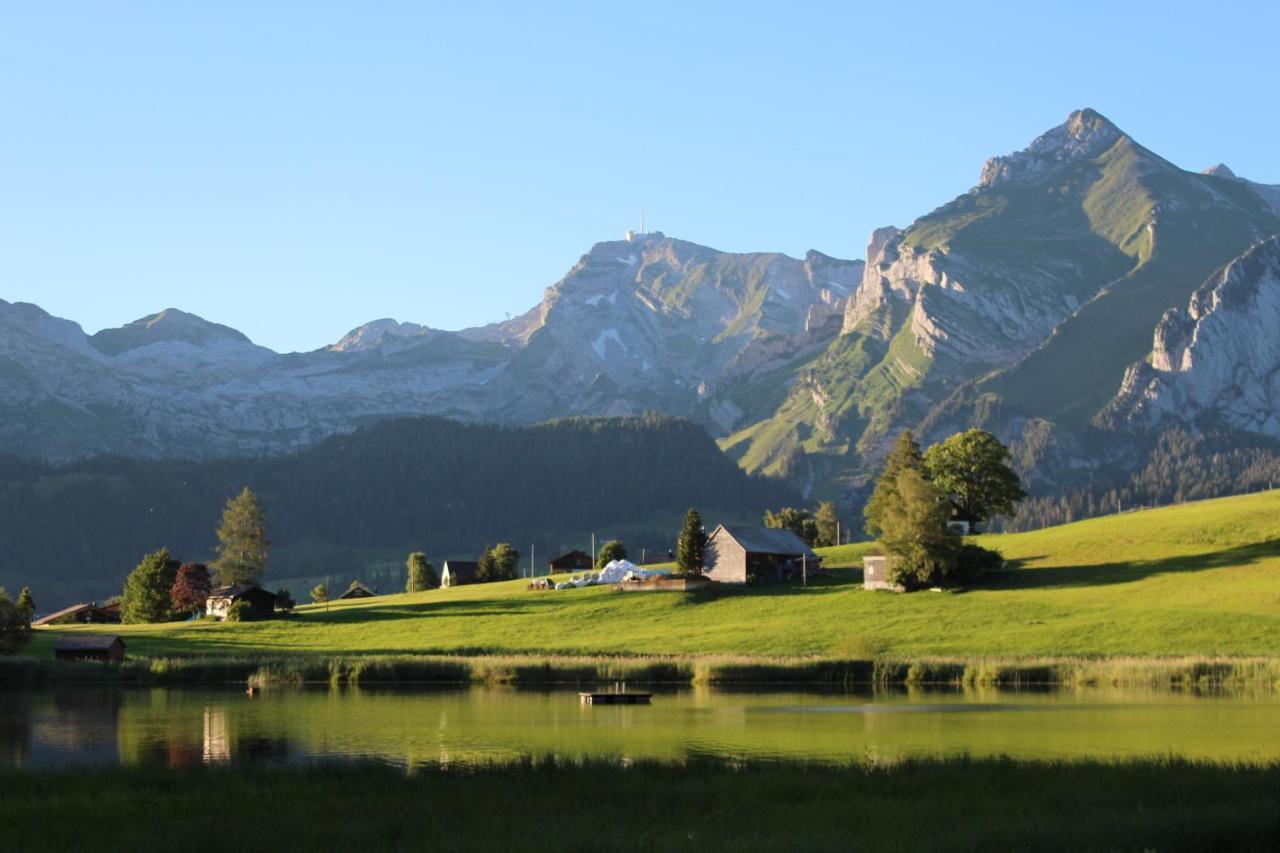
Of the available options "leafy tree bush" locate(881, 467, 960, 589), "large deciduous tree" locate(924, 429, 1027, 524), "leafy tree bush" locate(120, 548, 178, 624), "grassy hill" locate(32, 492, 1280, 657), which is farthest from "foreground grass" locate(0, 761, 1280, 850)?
"leafy tree bush" locate(120, 548, 178, 624)

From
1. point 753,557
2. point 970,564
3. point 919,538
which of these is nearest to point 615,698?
point 919,538

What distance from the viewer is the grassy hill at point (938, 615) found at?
94.6 m

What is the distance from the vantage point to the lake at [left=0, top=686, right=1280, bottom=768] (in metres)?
50.1

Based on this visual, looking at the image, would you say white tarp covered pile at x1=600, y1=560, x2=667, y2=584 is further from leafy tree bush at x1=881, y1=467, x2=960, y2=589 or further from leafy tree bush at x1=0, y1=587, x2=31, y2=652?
leafy tree bush at x1=0, y1=587, x2=31, y2=652

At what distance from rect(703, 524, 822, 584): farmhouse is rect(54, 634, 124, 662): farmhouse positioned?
5734cm

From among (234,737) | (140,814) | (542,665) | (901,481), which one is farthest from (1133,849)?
(901,481)

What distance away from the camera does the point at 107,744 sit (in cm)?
5791

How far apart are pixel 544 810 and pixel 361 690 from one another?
58.5 metres

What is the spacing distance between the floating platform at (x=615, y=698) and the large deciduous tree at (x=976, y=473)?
227 feet

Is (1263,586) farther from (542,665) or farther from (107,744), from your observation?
(107,744)

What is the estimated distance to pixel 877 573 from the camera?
12619 cm

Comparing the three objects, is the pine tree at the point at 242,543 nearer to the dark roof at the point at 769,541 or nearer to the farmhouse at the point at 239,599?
the farmhouse at the point at 239,599

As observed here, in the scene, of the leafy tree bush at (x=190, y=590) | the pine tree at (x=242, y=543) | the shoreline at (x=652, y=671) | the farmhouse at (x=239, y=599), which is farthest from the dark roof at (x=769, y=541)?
the leafy tree bush at (x=190, y=590)

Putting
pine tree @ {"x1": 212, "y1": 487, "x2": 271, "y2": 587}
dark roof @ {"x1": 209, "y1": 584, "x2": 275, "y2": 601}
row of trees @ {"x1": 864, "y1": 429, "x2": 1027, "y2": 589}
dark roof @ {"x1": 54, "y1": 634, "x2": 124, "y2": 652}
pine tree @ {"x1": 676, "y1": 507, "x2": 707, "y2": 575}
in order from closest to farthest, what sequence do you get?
1. dark roof @ {"x1": 54, "y1": 634, "x2": 124, "y2": 652}
2. row of trees @ {"x1": 864, "y1": 429, "x2": 1027, "y2": 589}
3. pine tree @ {"x1": 676, "y1": 507, "x2": 707, "y2": 575}
4. dark roof @ {"x1": 209, "y1": 584, "x2": 275, "y2": 601}
5. pine tree @ {"x1": 212, "y1": 487, "x2": 271, "y2": 587}
